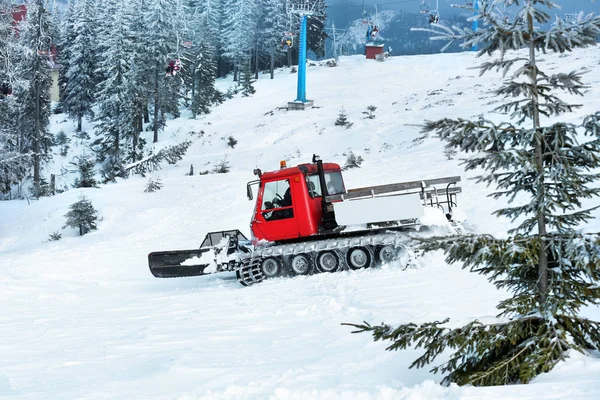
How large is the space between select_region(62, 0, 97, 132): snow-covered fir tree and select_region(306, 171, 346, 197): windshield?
43785 millimetres

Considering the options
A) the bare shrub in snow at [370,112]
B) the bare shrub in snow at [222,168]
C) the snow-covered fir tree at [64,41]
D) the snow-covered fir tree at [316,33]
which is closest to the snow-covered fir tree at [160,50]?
the bare shrub in snow at [222,168]

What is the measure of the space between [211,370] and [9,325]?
5154mm

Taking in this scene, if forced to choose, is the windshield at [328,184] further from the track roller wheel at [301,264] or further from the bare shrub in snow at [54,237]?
the bare shrub in snow at [54,237]

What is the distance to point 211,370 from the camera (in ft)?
20.2

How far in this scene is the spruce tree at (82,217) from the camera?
21.6 m

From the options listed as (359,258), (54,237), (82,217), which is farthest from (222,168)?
(359,258)

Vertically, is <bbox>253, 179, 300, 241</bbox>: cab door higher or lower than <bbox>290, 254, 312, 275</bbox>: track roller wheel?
higher

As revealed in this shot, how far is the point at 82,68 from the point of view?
2047 inches

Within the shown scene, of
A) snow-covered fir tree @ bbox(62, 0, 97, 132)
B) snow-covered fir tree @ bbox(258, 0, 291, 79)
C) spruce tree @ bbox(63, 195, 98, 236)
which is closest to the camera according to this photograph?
spruce tree @ bbox(63, 195, 98, 236)

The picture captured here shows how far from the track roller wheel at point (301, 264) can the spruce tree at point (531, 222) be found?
7850 mm

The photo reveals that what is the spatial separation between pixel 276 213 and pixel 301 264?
1.25 metres

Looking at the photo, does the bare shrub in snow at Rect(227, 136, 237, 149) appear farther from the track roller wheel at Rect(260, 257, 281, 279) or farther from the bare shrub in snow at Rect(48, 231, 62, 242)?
the track roller wheel at Rect(260, 257, 281, 279)

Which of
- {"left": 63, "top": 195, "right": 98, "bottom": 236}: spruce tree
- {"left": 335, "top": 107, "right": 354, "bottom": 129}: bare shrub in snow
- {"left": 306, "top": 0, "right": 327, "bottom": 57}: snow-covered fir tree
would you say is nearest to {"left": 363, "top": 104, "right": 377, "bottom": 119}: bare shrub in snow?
{"left": 335, "top": 107, "right": 354, "bottom": 129}: bare shrub in snow

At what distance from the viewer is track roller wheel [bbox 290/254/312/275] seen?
12273 mm
